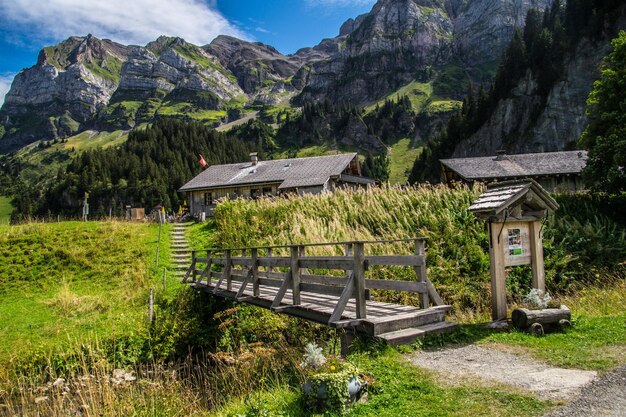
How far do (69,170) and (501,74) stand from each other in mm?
98514

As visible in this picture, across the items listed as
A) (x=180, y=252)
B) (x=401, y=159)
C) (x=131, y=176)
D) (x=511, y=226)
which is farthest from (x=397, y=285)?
(x=401, y=159)

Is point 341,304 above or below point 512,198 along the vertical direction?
below

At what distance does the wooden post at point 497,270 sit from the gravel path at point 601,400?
2958 mm

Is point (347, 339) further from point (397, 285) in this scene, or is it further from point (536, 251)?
point (536, 251)

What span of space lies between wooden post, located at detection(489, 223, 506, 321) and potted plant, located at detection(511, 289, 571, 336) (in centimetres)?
36

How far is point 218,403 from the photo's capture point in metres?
7.58

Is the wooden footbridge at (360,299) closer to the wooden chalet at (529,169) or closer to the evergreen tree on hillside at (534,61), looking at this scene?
the wooden chalet at (529,169)

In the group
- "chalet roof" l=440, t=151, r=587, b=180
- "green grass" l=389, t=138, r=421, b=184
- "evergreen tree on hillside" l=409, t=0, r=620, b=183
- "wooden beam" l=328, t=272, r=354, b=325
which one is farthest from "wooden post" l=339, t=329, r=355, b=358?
"green grass" l=389, t=138, r=421, b=184

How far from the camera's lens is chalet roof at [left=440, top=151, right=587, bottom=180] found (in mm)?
38281

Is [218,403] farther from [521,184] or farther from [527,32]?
[527,32]

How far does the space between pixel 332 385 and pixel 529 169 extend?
40.3m

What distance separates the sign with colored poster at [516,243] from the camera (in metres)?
8.30

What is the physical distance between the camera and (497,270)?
8.14 meters

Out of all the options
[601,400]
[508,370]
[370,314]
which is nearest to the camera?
[601,400]
